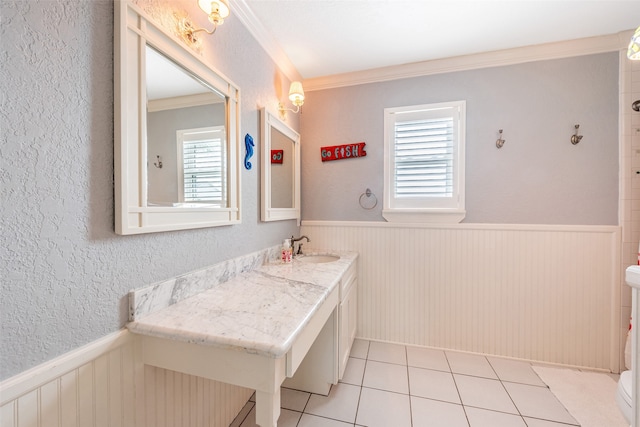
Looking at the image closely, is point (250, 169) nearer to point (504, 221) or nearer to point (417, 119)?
point (417, 119)


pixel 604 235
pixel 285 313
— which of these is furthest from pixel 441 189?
pixel 285 313

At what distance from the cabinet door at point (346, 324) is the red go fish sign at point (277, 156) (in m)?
1.18

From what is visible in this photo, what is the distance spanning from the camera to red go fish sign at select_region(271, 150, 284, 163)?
78.5 inches

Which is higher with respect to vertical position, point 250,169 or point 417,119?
point 417,119

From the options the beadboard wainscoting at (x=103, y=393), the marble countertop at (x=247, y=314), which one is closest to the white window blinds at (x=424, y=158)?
the marble countertop at (x=247, y=314)

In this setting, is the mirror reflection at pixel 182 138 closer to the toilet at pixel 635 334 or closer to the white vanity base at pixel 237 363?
the white vanity base at pixel 237 363

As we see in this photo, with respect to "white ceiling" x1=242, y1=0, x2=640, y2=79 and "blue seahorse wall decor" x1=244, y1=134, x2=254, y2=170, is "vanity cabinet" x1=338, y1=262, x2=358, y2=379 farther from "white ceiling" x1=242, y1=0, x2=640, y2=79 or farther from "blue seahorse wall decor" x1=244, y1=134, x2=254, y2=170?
"white ceiling" x1=242, y1=0, x2=640, y2=79

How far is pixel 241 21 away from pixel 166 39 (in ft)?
2.34

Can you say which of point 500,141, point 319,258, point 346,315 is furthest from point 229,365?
point 500,141

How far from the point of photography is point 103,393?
846 mm

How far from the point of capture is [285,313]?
1.02m

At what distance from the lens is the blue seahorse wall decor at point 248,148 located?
1608 mm

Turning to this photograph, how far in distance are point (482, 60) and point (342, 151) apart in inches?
52.8

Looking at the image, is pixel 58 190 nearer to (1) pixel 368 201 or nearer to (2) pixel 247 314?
(2) pixel 247 314
